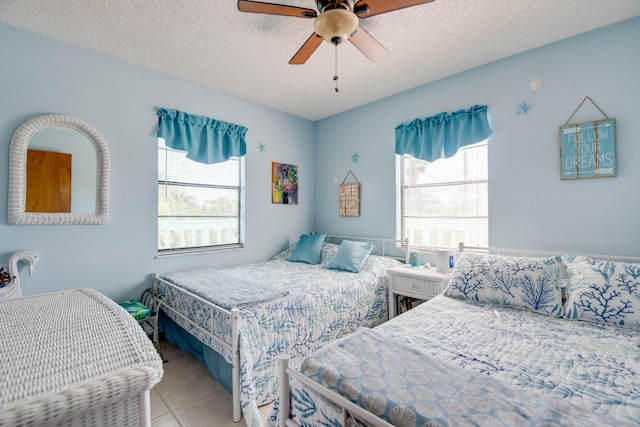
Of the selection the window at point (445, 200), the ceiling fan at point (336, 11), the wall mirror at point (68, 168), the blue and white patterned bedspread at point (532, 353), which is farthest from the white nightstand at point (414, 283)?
the wall mirror at point (68, 168)

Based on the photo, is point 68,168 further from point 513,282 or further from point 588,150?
point 588,150

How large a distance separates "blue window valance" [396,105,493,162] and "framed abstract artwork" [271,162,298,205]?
146 centimetres

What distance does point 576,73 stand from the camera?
2289mm

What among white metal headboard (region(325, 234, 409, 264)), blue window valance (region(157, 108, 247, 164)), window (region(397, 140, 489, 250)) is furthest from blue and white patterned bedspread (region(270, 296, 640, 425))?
blue window valance (region(157, 108, 247, 164))

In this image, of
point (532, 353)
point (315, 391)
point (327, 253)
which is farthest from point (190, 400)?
point (532, 353)

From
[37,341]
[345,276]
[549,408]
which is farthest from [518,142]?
[37,341]

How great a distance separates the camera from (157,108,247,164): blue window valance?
2.92 m

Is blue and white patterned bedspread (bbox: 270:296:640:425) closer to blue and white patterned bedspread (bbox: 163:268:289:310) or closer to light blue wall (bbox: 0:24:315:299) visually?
blue and white patterned bedspread (bbox: 163:268:289:310)

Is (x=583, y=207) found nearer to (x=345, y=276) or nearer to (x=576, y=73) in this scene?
(x=576, y=73)

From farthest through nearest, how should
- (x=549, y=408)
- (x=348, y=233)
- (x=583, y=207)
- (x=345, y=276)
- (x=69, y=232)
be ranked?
1. (x=348, y=233)
2. (x=345, y=276)
3. (x=69, y=232)
4. (x=583, y=207)
5. (x=549, y=408)

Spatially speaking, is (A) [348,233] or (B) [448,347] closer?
(B) [448,347]

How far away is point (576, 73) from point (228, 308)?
3.12m

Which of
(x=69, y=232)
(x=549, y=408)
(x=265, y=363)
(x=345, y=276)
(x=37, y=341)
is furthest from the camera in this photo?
(x=345, y=276)

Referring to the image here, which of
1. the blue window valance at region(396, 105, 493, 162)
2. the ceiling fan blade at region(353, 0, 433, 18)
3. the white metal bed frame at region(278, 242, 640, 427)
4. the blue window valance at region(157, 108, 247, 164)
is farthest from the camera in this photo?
the blue window valance at region(157, 108, 247, 164)
